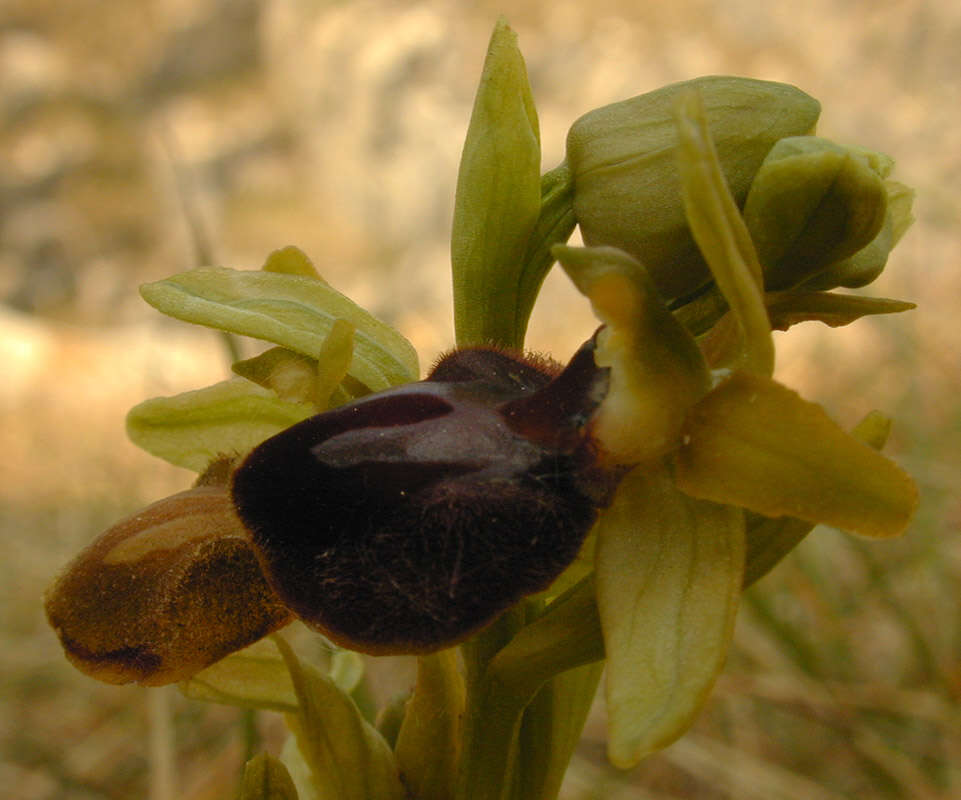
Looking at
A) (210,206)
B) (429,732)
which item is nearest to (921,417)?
(429,732)

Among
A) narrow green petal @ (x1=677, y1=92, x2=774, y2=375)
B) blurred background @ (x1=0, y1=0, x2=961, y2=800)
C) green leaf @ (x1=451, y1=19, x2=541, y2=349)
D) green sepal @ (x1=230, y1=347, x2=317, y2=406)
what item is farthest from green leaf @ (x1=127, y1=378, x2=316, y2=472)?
blurred background @ (x1=0, y1=0, x2=961, y2=800)

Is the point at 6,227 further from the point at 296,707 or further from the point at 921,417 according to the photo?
the point at 296,707

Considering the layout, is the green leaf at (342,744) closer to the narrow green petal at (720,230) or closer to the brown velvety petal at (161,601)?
the brown velvety petal at (161,601)

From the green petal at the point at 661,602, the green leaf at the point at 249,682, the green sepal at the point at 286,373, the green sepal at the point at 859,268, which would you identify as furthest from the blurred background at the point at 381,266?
the green sepal at the point at 859,268

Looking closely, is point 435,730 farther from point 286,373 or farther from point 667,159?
point 667,159

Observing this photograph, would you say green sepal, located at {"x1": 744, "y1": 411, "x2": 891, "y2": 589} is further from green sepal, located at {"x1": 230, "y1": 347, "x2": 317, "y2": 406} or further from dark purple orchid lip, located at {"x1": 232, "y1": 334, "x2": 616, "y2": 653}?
green sepal, located at {"x1": 230, "y1": 347, "x2": 317, "y2": 406}
